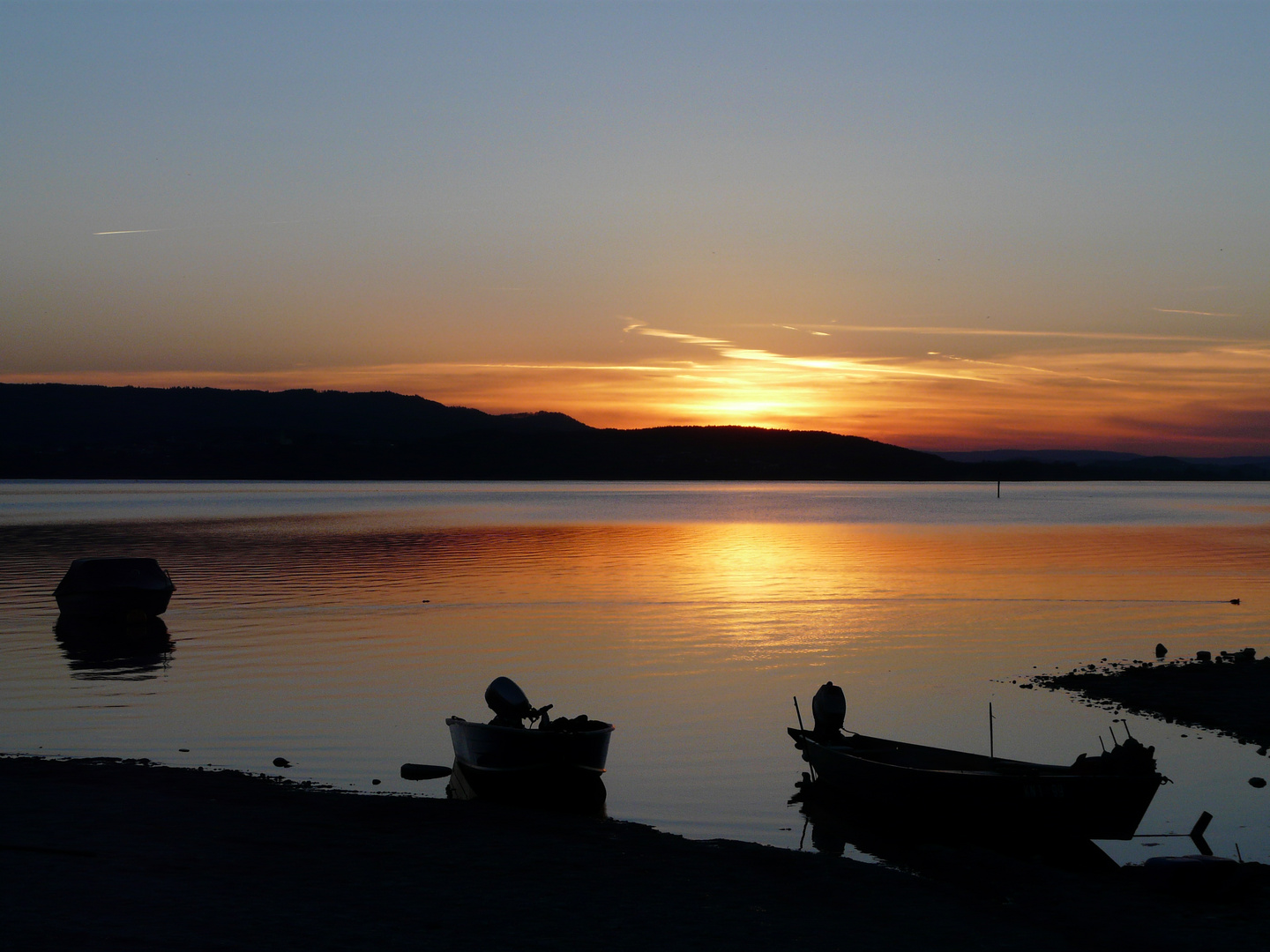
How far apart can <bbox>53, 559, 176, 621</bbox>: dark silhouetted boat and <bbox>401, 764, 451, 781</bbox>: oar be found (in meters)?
25.7

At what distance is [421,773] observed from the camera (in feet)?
72.2

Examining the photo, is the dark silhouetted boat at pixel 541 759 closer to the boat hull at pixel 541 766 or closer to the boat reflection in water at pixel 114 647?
the boat hull at pixel 541 766

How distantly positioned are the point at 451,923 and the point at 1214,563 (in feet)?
241

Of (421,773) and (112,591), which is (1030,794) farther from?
(112,591)

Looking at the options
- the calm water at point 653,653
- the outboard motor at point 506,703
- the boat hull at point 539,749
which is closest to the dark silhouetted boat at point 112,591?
the calm water at point 653,653

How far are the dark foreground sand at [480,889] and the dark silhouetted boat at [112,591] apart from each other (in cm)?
2679

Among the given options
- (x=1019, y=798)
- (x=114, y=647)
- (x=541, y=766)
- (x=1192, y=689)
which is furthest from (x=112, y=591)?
(x=1192, y=689)

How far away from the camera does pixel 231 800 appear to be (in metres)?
18.3

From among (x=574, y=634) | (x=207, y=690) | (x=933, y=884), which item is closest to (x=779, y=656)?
(x=574, y=634)

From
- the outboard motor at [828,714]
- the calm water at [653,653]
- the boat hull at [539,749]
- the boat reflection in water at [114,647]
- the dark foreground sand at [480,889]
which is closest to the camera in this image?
the dark foreground sand at [480,889]

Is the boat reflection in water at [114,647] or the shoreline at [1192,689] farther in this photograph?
the boat reflection in water at [114,647]

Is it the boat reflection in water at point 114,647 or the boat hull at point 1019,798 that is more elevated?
the boat hull at point 1019,798

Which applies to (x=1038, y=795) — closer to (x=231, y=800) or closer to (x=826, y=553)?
(x=231, y=800)

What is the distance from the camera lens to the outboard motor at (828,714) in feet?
71.9
